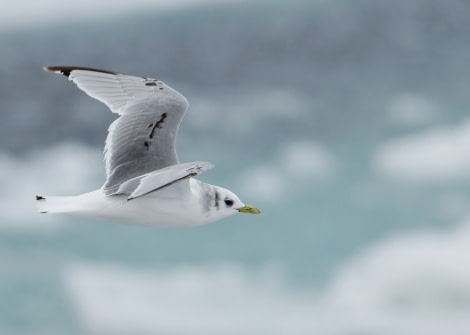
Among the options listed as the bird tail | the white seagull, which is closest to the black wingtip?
the white seagull

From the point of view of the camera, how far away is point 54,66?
7.96 meters

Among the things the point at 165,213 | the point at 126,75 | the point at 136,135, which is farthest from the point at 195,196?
the point at 126,75

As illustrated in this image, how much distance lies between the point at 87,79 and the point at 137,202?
1.40 metres

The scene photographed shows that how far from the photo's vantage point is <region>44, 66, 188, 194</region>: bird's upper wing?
776 cm

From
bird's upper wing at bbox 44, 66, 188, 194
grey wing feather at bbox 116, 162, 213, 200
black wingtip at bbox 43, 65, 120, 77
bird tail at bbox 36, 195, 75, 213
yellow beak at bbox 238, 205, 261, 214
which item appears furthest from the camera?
yellow beak at bbox 238, 205, 261, 214

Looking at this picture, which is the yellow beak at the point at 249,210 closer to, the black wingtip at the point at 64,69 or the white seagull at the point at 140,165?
the white seagull at the point at 140,165

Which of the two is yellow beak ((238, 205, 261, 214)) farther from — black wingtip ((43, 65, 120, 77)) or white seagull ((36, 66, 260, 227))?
black wingtip ((43, 65, 120, 77))

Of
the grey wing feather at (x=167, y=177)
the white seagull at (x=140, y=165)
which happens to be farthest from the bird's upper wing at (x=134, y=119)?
the grey wing feather at (x=167, y=177)

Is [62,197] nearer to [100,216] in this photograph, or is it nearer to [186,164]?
[100,216]

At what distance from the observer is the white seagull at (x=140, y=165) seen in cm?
737

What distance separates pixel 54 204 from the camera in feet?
24.6

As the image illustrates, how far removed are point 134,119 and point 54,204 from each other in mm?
1087

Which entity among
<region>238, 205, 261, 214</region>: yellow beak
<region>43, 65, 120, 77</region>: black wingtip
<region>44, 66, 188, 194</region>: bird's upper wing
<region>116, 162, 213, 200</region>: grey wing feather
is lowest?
<region>116, 162, 213, 200</region>: grey wing feather

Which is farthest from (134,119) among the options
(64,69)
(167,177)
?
(167,177)
